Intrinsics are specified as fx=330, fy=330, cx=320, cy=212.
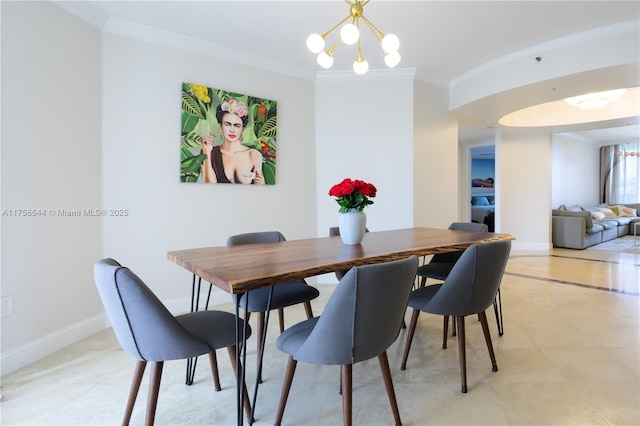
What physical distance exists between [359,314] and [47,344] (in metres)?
2.32

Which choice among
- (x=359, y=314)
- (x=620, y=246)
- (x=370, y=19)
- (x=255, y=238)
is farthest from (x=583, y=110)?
(x=359, y=314)

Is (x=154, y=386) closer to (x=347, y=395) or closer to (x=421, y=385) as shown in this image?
(x=347, y=395)

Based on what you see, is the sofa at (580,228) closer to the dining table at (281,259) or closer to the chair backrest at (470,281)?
the dining table at (281,259)

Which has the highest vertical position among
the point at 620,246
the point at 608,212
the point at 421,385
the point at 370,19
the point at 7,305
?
the point at 370,19

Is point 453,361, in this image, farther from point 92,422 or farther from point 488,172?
point 488,172

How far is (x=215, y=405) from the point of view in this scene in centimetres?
168

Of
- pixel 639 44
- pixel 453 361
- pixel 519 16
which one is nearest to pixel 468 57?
pixel 519 16

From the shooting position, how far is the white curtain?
8883 mm

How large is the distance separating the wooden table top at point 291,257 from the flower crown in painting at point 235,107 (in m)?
1.83

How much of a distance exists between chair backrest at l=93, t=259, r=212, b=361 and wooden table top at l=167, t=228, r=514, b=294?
21 centimetres

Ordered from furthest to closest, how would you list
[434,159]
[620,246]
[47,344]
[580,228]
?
[620,246], [580,228], [434,159], [47,344]

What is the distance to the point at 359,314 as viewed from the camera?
3.94 feet

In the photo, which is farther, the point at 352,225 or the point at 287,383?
the point at 352,225

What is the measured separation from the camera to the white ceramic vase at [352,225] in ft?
6.28
